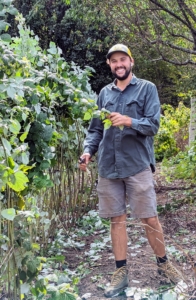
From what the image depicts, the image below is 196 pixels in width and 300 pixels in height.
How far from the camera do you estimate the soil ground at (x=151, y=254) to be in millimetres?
3240

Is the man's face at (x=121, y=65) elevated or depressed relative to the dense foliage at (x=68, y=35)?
depressed

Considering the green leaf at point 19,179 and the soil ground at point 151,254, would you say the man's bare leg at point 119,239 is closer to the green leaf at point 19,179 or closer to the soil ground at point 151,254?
the soil ground at point 151,254

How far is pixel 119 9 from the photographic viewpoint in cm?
634

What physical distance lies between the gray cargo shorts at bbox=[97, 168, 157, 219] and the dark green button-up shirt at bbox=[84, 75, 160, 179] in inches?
2.3

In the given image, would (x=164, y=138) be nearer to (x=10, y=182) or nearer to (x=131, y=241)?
(x=131, y=241)

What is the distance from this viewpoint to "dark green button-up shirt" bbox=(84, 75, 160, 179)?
3156 millimetres

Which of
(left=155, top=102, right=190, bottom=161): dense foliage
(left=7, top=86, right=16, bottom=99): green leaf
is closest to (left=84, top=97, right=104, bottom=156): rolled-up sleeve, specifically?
(left=7, top=86, right=16, bottom=99): green leaf

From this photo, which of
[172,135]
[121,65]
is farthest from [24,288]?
[172,135]

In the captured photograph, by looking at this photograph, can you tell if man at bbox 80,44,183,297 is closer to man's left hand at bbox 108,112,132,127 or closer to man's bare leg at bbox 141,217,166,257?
man's bare leg at bbox 141,217,166,257

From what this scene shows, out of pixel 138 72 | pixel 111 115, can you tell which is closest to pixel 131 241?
pixel 111 115

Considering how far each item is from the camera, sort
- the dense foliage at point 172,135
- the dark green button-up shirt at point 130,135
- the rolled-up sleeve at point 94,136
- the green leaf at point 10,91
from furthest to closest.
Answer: the dense foliage at point 172,135
the rolled-up sleeve at point 94,136
the dark green button-up shirt at point 130,135
the green leaf at point 10,91

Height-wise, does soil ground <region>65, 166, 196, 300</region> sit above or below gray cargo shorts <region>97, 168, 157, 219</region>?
below

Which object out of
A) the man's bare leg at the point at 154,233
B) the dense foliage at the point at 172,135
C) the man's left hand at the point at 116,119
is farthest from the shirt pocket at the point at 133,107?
the dense foliage at the point at 172,135

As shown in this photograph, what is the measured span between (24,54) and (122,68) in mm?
878
